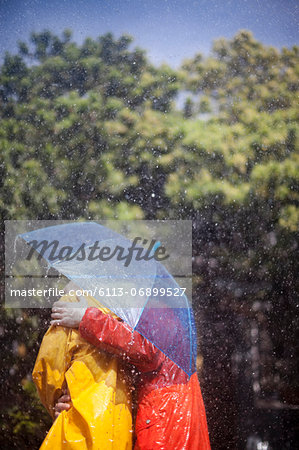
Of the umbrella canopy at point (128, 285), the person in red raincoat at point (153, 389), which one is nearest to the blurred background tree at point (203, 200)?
the umbrella canopy at point (128, 285)

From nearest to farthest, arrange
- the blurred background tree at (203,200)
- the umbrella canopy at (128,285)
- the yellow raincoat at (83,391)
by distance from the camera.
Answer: the yellow raincoat at (83,391) < the umbrella canopy at (128,285) < the blurred background tree at (203,200)

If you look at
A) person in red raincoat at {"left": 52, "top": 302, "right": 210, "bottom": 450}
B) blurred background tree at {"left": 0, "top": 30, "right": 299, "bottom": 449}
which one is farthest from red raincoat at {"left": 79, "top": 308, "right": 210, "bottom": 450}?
blurred background tree at {"left": 0, "top": 30, "right": 299, "bottom": 449}

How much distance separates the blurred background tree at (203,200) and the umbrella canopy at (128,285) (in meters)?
1.12

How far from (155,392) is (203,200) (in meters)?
1.79

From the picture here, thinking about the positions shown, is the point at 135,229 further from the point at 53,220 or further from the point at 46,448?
the point at 46,448

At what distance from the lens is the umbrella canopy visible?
72.8 inches

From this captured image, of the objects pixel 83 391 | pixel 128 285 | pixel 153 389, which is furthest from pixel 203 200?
pixel 83 391

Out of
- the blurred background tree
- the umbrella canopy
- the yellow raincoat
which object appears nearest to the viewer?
the yellow raincoat

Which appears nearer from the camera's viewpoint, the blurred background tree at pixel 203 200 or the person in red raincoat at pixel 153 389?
the person in red raincoat at pixel 153 389

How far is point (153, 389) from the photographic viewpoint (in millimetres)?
1805

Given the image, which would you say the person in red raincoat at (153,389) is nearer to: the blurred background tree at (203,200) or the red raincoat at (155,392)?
the red raincoat at (155,392)

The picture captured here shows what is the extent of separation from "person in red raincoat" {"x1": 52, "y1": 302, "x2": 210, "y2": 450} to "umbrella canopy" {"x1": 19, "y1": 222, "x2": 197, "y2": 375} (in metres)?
0.05

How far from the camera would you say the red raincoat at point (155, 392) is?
1732 mm

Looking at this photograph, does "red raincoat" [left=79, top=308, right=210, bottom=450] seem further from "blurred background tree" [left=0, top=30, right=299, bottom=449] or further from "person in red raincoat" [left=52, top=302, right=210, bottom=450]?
"blurred background tree" [left=0, top=30, right=299, bottom=449]
